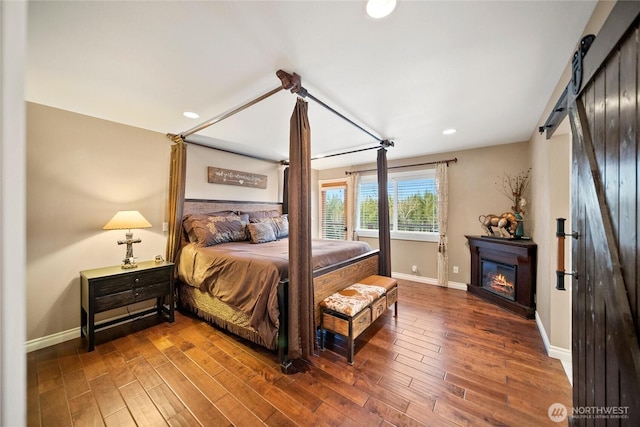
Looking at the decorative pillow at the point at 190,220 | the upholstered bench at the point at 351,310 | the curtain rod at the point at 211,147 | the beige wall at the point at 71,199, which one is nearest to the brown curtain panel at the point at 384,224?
the upholstered bench at the point at 351,310

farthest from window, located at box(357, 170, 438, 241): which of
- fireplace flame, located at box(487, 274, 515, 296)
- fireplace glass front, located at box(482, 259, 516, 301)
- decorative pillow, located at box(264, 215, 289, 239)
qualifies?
decorative pillow, located at box(264, 215, 289, 239)

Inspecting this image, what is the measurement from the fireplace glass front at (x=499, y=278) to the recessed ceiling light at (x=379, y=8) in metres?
3.42

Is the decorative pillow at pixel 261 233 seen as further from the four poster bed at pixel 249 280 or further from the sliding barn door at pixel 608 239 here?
the sliding barn door at pixel 608 239

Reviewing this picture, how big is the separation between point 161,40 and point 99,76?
33.0 inches

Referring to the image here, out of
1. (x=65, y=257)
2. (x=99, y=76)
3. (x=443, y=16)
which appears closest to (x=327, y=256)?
(x=443, y=16)

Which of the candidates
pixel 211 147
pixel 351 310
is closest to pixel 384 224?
pixel 351 310

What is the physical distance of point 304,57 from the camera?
1.63 metres

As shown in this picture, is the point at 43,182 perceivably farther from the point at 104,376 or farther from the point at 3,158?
the point at 3,158

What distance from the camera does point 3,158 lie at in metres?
0.36

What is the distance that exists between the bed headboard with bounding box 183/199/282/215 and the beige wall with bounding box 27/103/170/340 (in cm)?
58

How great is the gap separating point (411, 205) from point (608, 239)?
3.72m

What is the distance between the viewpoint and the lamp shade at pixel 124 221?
2459 millimetres

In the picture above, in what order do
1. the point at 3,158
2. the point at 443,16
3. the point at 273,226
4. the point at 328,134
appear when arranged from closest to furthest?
the point at 3,158 < the point at 443,16 < the point at 328,134 < the point at 273,226

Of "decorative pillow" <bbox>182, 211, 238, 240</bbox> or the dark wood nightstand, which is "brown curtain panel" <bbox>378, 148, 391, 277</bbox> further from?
the dark wood nightstand
